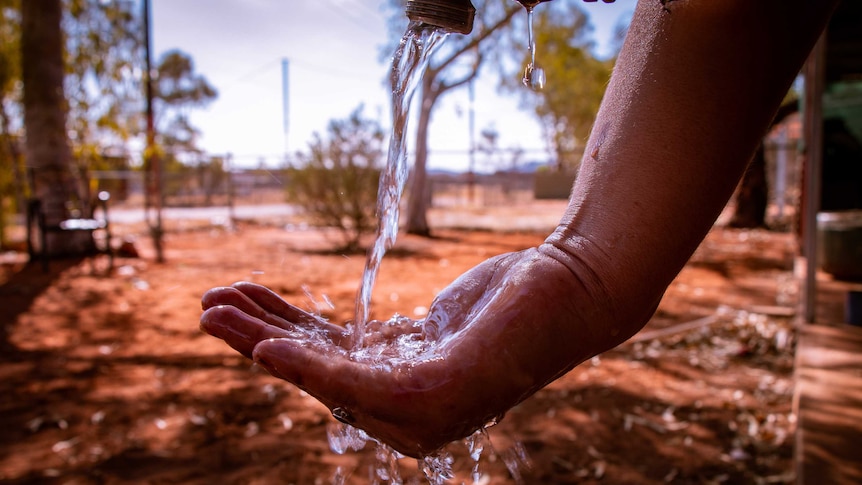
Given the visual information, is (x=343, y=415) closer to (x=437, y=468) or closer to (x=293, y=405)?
(x=437, y=468)

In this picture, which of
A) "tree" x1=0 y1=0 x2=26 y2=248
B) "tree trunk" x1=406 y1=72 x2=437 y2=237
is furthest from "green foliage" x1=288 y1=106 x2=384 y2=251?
"tree" x1=0 y1=0 x2=26 y2=248

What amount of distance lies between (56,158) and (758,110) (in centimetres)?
916

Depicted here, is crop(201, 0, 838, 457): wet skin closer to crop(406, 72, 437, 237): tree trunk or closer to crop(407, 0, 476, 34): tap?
crop(407, 0, 476, 34): tap

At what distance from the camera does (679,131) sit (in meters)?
0.99


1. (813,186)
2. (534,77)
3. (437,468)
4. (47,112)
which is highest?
(47,112)

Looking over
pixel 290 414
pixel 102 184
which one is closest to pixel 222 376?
pixel 290 414

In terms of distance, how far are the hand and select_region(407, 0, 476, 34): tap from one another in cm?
51

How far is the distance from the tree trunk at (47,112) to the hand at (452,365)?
336 inches

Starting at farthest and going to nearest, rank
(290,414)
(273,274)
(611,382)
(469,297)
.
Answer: (273,274), (611,382), (290,414), (469,297)

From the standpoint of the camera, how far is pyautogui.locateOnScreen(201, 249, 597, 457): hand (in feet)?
3.14

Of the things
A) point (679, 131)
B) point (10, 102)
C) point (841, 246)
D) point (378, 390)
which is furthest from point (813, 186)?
point (10, 102)

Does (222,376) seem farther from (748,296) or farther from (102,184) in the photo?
(102,184)

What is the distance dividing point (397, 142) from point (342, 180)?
29.8 ft

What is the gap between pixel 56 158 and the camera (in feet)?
26.9
